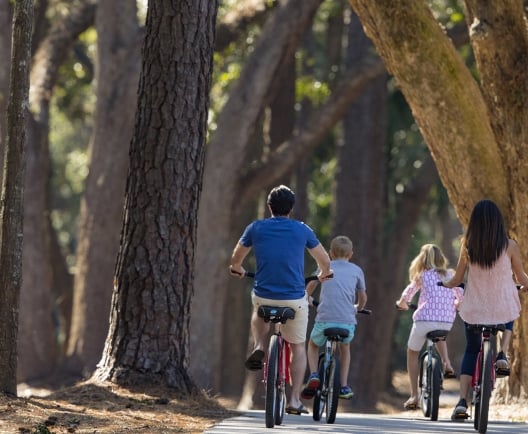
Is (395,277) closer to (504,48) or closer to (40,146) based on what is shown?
(40,146)

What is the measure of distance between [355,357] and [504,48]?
45.7 feet

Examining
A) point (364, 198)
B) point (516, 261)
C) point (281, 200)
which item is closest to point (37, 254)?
point (364, 198)

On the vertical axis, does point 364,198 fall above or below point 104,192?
above

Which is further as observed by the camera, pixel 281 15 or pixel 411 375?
pixel 281 15

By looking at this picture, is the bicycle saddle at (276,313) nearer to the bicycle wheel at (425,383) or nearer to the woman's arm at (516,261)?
the woman's arm at (516,261)

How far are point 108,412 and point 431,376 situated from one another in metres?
2.83

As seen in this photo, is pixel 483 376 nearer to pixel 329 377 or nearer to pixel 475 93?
pixel 329 377

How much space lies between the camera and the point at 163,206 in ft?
42.0

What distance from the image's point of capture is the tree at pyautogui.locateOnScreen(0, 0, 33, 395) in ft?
36.6

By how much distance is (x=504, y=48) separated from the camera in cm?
1434

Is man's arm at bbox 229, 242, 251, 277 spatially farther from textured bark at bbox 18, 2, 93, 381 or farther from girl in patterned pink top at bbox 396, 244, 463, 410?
textured bark at bbox 18, 2, 93, 381

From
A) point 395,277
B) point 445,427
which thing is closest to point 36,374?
point 395,277

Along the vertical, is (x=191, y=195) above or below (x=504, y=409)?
above

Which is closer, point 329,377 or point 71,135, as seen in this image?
point 329,377
